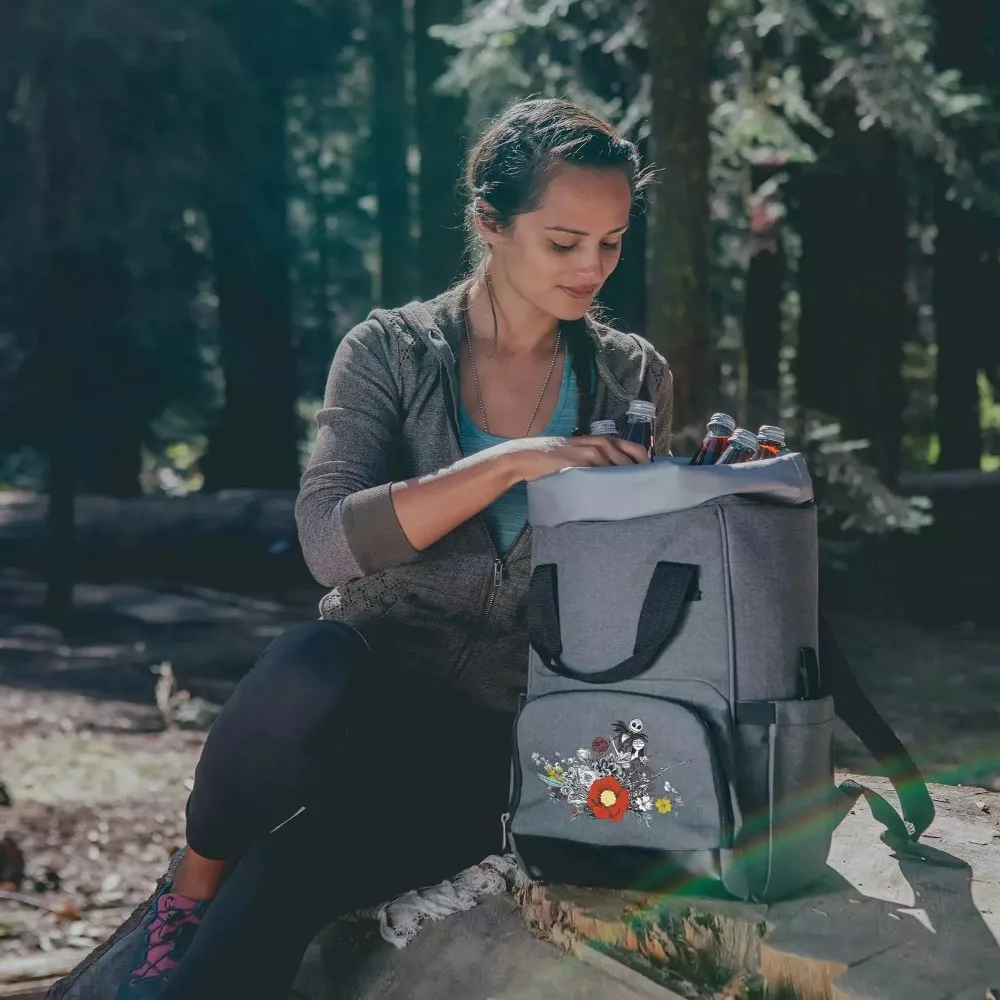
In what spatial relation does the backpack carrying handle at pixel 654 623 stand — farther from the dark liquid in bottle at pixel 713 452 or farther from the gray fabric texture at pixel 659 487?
the dark liquid in bottle at pixel 713 452

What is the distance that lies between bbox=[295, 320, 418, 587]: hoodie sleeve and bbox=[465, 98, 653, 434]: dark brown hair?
0.38 meters

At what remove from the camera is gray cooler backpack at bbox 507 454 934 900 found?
7.57 ft

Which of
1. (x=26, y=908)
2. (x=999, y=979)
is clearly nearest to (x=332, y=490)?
(x=999, y=979)

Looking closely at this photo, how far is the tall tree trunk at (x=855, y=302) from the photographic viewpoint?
9.52 metres

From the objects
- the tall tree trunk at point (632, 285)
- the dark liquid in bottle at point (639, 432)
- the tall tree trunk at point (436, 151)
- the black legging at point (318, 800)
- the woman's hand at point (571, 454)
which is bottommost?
the black legging at point (318, 800)

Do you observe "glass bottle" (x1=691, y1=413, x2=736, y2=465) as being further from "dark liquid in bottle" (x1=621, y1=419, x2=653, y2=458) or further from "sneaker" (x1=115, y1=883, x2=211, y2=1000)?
"sneaker" (x1=115, y1=883, x2=211, y2=1000)

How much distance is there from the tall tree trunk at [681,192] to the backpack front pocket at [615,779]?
4645 millimetres

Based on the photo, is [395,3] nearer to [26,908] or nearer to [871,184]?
[871,184]

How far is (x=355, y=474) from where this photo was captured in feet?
8.95

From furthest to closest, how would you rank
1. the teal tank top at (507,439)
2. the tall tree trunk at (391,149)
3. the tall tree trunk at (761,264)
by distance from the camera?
the tall tree trunk at (391,149)
the tall tree trunk at (761,264)
the teal tank top at (507,439)

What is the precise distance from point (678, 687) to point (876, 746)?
48cm

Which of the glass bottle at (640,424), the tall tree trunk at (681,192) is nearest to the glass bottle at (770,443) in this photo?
the glass bottle at (640,424)

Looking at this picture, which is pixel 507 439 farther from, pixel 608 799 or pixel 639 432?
pixel 608 799

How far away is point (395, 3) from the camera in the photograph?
1361 cm
